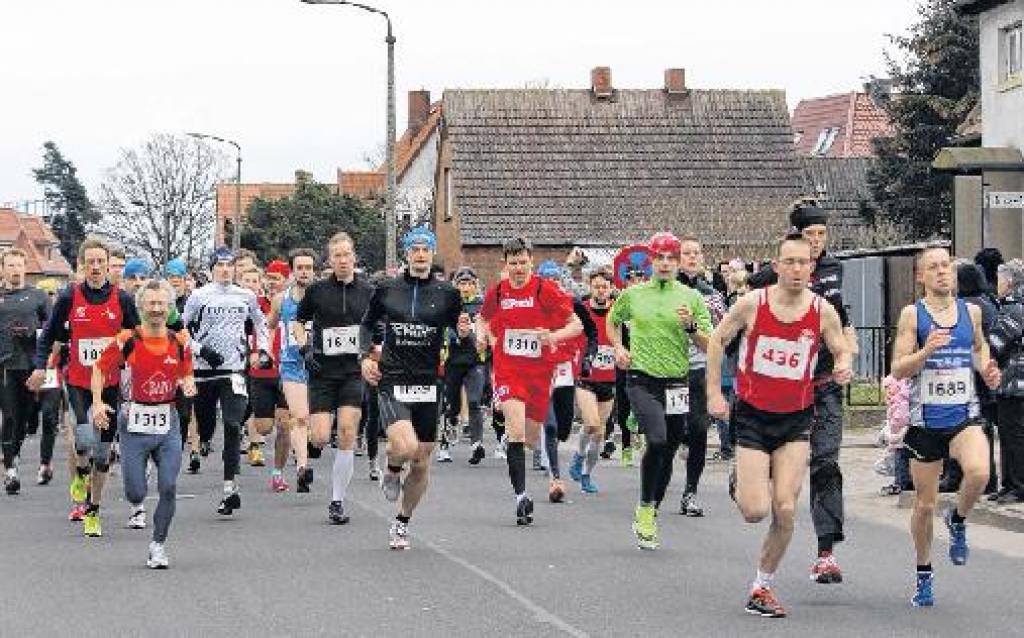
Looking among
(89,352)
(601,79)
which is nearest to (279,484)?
(89,352)

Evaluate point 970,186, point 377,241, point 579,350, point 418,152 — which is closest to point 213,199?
point 418,152

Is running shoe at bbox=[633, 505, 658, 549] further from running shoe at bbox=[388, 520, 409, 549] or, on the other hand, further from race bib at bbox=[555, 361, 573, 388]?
race bib at bbox=[555, 361, 573, 388]

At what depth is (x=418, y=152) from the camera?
9256 cm

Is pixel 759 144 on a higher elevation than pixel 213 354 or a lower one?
higher

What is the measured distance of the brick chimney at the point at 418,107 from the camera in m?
106

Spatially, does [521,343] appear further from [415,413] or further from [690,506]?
[415,413]

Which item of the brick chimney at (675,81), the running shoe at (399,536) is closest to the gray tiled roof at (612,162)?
the brick chimney at (675,81)

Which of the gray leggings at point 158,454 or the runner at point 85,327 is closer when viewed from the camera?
the gray leggings at point 158,454

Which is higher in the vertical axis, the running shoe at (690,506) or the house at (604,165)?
the house at (604,165)

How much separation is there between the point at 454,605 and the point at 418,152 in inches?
3237

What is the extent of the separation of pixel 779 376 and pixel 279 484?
8383 mm

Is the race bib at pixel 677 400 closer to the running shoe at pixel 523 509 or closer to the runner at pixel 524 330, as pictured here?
the runner at pixel 524 330

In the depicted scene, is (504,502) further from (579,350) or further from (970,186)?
(970,186)

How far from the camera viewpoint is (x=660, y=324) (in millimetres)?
14148
